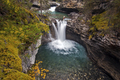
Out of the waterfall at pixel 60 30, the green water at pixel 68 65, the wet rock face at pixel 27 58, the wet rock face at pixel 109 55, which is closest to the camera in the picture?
the wet rock face at pixel 27 58

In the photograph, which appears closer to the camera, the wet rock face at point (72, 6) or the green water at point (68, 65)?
the green water at point (68, 65)

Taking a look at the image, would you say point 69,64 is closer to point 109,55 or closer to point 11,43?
point 109,55

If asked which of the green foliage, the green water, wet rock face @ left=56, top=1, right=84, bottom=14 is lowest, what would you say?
the green water

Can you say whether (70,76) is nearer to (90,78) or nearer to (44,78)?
(90,78)

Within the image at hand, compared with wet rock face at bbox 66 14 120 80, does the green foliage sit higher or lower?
higher

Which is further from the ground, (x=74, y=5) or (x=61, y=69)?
(x=74, y=5)

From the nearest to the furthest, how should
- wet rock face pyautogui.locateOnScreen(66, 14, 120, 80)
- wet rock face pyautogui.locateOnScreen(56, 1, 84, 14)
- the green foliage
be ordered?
the green foliage < wet rock face pyautogui.locateOnScreen(66, 14, 120, 80) < wet rock face pyautogui.locateOnScreen(56, 1, 84, 14)

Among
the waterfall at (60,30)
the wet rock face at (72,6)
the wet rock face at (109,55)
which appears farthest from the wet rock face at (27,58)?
the wet rock face at (72,6)

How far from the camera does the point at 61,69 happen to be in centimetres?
1051

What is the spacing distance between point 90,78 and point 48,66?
6.22 meters

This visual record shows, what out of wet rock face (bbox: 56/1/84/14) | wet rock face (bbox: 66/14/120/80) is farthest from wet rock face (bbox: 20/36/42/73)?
wet rock face (bbox: 56/1/84/14)

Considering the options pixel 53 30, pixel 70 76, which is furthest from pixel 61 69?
pixel 53 30

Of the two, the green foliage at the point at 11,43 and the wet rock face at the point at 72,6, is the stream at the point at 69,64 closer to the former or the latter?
the green foliage at the point at 11,43

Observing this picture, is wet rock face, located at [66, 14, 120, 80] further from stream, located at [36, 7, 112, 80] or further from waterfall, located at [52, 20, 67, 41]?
waterfall, located at [52, 20, 67, 41]
